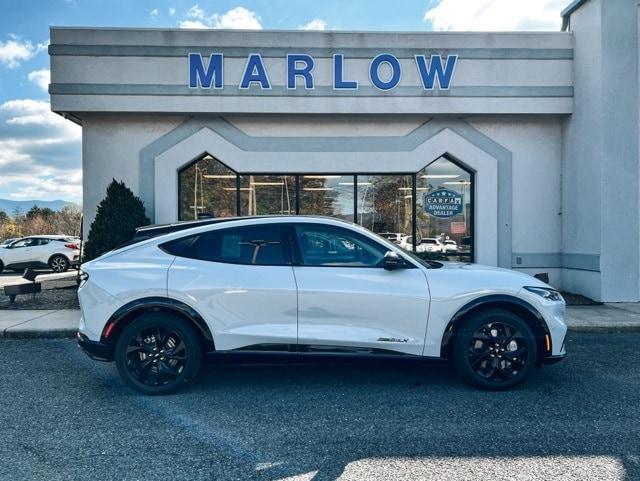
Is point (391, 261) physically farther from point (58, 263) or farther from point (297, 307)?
point (58, 263)

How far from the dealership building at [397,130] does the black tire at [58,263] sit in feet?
29.4

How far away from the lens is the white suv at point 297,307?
449 centimetres

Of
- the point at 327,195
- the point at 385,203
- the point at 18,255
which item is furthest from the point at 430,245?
the point at 18,255

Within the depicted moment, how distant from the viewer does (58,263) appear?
17984 mm

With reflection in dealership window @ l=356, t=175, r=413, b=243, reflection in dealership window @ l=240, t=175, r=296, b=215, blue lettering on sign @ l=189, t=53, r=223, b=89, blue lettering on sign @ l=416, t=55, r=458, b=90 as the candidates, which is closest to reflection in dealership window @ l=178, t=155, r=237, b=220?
reflection in dealership window @ l=240, t=175, r=296, b=215

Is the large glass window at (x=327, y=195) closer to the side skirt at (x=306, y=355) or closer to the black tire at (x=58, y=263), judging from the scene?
the side skirt at (x=306, y=355)

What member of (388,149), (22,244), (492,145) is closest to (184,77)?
(388,149)

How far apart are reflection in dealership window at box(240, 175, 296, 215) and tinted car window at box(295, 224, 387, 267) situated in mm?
6068

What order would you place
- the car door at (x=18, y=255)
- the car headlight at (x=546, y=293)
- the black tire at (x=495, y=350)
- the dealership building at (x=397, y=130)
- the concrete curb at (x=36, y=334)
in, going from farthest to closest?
1. the car door at (x=18, y=255)
2. the dealership building at (x=397, y=130)
3. the concrete curb at (x=36, y=334)
4. the car headlight at (x=546, y=293)
5. the black tire at (x=495, y=350)

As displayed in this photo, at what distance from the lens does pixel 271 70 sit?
10.1 meters

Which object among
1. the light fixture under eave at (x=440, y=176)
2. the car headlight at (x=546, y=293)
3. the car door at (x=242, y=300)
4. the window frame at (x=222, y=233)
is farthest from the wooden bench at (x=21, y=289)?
the car headlight at (x=546, y=293)

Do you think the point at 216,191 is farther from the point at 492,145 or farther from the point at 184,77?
the point at 492,145

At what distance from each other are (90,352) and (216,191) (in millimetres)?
6548

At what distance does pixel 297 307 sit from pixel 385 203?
6.77 metres
